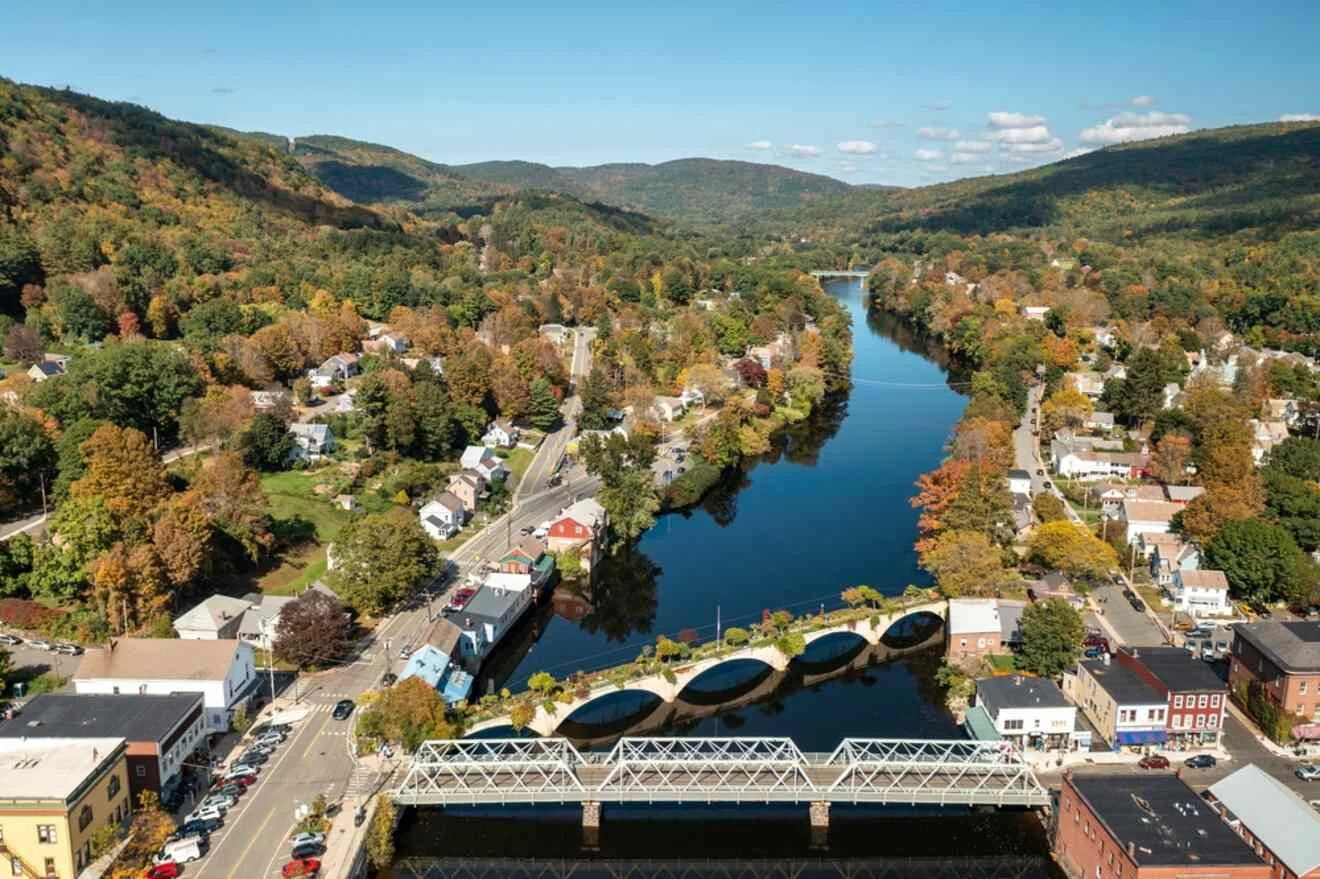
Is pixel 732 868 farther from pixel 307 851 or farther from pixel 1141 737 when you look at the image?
pixel 1141 737

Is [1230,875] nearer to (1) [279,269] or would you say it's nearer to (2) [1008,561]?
(2) [1008,561]

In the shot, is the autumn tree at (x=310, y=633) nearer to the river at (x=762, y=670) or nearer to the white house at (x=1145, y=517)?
the river at (x=762, y=670)

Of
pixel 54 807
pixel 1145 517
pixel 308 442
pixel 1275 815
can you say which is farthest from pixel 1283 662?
pixel 308 442

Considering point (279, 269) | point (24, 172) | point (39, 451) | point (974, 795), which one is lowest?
point (974, 795)

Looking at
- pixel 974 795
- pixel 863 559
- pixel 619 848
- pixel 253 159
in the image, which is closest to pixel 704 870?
pixel 619 848

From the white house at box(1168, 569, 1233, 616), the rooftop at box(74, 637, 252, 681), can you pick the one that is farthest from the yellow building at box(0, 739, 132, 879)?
the white house at box(1168, 569, 1233, 616)

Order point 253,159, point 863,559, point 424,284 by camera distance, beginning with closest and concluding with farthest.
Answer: point 863,559, point 424,284, point 253,159
